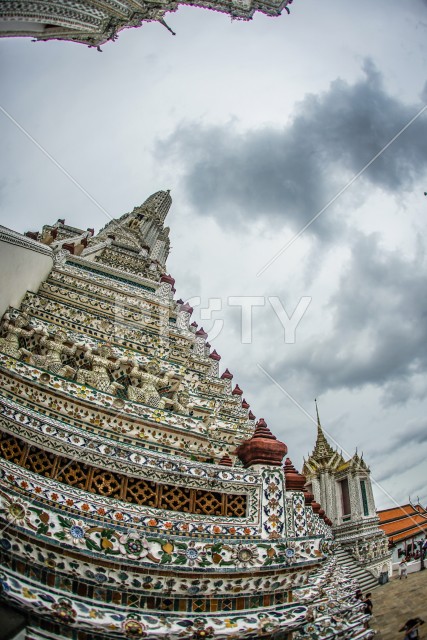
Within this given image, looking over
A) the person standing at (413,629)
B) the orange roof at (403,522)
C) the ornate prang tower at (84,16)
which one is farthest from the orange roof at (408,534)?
the ornate prang tower at (84,16)

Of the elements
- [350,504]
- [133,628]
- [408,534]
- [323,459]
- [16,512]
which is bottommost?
[133,628]

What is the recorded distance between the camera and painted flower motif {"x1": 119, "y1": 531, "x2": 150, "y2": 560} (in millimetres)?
4066

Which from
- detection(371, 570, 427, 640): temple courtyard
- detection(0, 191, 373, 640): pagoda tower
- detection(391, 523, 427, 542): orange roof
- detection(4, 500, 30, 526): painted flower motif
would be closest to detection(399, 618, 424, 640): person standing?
detection(371, 570, 427, 640): temple courtyard

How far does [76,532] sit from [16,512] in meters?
0.59

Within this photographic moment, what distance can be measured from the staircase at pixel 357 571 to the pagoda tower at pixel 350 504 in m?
0.08

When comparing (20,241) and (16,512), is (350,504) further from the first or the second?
(16,512)

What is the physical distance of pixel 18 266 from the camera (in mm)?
→ 10344

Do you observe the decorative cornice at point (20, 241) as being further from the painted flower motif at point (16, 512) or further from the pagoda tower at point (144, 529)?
the painted flower motif at point (16, 512)

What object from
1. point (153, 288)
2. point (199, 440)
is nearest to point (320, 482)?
point (153, 288)

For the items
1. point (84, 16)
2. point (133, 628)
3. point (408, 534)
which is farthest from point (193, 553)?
point (408, 534)

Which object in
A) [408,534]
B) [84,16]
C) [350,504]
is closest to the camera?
[84,16]

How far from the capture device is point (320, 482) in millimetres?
23781

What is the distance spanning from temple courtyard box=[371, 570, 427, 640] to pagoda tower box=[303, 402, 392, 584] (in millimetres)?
3205

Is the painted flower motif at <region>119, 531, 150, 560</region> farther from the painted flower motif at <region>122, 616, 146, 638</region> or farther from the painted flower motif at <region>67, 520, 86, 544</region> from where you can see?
the painted flower motif at <region>122, 616, 146, 638</region>
